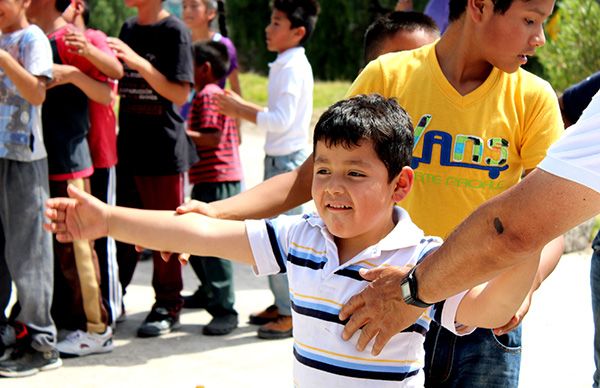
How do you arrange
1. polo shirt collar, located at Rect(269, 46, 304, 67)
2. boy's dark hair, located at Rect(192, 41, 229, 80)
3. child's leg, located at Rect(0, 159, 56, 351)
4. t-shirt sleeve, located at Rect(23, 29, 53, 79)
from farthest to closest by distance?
1. boy's dark hair, located at Rect(192, 41, 229, 80)
2. polo shirt collar, located at Rect(269, 46, 304, 67)
3. child's leg, located at Rect(0, 159, 56, 351)
4. t-shirt sleeve, located at Rect(23, 29, 53, 79)

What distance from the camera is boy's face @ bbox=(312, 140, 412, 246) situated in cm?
246

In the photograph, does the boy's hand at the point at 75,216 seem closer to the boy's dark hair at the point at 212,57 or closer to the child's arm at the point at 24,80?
the child's arm at the point at 24,80

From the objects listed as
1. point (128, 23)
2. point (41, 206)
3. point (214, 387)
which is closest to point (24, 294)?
point (41, 206)

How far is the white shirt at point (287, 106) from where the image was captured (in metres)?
5.62

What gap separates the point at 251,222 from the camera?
8.75 ft

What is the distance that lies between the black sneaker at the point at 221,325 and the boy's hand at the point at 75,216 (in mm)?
3143

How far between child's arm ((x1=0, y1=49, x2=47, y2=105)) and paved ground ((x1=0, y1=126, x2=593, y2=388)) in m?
1.40

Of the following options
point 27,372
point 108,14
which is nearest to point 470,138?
point 27,372

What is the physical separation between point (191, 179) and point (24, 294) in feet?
4.48

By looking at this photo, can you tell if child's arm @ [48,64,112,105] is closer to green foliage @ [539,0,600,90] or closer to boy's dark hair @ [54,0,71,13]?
boy's dark hair @ [54,0,71,13]

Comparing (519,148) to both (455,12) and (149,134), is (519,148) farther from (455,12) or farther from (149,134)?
(149,134)

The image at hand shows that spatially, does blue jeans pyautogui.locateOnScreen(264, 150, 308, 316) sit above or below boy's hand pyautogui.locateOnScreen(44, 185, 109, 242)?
below

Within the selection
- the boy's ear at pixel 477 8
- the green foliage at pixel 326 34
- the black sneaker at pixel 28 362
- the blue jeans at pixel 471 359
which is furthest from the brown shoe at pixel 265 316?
the green foliage at pixel 326 34

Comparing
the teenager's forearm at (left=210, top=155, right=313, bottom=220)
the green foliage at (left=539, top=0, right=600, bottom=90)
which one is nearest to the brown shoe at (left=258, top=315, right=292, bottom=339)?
the teenager's forearm at (left=210, top=155, right=313, bottom=220)
